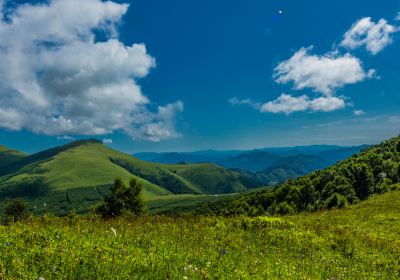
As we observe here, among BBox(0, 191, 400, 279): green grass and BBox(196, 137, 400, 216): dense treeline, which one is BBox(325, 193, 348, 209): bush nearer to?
BBox(196, 137, 400, 216): dense treeline

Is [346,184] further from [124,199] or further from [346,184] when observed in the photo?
[124,199]

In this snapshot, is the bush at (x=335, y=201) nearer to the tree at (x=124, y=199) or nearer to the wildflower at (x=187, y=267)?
the tree at (x=124, y=199)

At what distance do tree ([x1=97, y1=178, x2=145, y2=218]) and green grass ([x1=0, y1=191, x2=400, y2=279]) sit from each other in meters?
64.7

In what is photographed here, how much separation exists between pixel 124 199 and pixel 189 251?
73.3m

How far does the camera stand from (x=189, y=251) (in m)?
12.1

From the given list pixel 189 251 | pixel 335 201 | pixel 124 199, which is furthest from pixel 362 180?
pixel 189 251

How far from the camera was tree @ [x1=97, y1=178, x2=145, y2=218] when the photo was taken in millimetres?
80812

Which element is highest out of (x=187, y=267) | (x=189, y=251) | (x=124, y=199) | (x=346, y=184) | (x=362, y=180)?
(x=187, y=267)

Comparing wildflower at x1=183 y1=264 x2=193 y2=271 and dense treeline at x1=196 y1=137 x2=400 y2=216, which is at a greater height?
wildflower at x1=183 y1=264 x2=193 y2=271

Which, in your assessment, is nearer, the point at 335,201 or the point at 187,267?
the point at 187,267

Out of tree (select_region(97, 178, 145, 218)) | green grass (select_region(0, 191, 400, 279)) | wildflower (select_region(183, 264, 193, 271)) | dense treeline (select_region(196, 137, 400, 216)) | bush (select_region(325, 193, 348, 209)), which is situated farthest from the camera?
tree (select_region(97, 178, 145, 218))

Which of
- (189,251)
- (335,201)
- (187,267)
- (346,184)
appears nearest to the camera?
(187,267)

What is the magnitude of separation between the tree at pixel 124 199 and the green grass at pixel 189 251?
6466 centimetres

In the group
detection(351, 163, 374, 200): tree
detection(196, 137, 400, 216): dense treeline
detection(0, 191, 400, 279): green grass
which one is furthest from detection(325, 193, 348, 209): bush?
detection(0, 191, 400, 279): green grass
